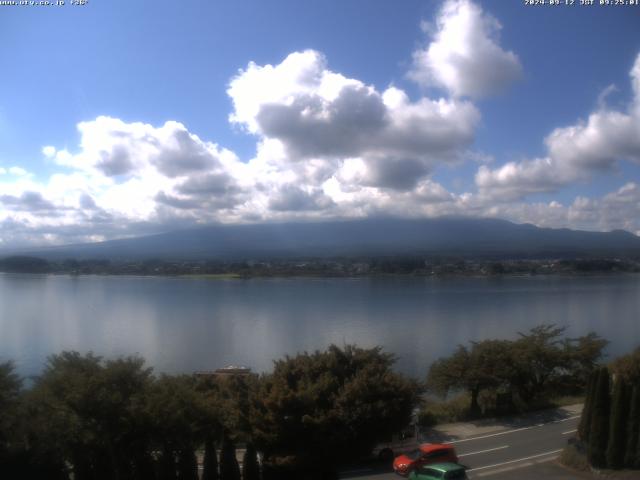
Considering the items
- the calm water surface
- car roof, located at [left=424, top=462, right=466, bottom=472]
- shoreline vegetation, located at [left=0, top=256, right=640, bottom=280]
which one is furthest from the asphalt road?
shoreline vegetation, located at [left=0, top=256, right=640, bottom=280]

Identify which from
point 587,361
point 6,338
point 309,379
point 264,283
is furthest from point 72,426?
point 264,283

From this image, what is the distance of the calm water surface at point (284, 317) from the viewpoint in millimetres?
23250

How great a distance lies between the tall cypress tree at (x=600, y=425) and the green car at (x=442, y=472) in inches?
67.2

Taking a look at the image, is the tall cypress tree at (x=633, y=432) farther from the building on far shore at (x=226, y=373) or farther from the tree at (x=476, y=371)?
the building on far shore at (x=226, y=373)

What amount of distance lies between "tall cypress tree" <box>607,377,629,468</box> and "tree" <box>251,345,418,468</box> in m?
2.82

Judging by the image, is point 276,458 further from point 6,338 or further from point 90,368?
point 6,338

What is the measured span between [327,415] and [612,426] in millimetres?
3561

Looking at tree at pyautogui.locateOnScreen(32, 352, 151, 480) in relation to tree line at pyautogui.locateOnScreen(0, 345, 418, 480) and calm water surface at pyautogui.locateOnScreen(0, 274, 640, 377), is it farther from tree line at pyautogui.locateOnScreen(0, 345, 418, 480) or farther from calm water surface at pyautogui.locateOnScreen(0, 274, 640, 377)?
calm water surface at pyautogui.locateOnScreen(0, 274, 640, 377)

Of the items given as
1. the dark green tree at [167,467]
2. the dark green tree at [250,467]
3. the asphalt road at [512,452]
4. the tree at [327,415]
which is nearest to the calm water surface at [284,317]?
the asphalt road at [512,452]

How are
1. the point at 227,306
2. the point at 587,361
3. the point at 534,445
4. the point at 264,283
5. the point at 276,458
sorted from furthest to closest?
1. the point at 264,283
2. the point at 227,306
3. the point at 587,361
4. the point at 534,445
5. the point at 276,458

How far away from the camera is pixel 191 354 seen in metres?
22.6

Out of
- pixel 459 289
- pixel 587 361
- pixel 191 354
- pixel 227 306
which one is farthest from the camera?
pixel 459 289

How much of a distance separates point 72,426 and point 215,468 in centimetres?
188

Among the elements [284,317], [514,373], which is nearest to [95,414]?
[514,373]
